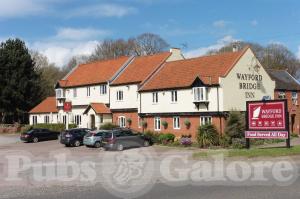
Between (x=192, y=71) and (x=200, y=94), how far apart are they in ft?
14.9

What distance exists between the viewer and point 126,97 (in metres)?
54.2

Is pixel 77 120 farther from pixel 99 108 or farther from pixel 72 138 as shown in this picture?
pixel 72 138

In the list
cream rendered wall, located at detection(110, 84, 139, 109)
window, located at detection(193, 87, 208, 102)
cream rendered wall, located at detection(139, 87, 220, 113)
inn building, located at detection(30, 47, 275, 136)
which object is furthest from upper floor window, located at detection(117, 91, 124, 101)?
window, located at detection(193, 87, 208, 102)

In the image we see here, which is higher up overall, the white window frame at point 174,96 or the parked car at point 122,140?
the white window frame at point 174,96

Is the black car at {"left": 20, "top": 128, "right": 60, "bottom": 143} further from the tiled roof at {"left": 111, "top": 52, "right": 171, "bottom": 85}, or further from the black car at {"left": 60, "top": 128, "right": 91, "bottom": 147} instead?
the tiled roof at {"left": 111, "top": 52, "right": 171, "bottom": 85}

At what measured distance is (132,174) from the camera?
19.2 meters

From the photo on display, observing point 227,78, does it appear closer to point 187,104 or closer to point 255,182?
point 187,104

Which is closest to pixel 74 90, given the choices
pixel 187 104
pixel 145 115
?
pixel 145 115

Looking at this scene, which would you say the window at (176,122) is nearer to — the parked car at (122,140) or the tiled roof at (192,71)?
the tiled roof at (192,71)

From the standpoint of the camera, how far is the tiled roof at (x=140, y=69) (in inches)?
2126

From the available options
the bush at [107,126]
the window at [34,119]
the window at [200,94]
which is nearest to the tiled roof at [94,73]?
the bush at [107,126]

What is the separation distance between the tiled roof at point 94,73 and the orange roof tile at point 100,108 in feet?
9.65

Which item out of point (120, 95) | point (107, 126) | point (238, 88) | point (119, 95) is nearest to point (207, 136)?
point (238, 88)

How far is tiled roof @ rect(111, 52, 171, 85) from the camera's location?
54.0 metres
